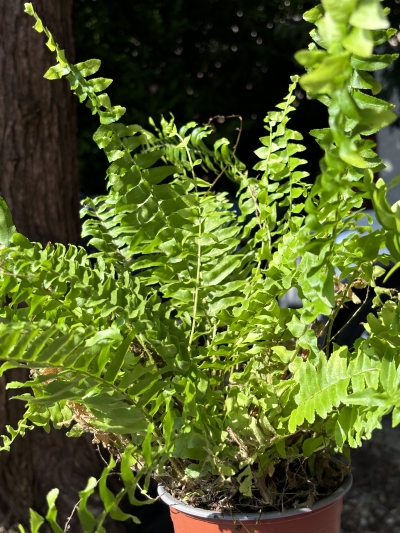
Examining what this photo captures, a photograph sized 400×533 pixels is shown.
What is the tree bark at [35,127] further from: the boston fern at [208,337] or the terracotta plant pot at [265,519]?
the terracotta plant pot at [265,519]

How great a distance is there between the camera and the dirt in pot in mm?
581

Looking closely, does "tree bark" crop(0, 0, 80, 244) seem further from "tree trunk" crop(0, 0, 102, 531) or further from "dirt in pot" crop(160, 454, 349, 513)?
"dirt in pot" crop(160, 454, 349, 513)

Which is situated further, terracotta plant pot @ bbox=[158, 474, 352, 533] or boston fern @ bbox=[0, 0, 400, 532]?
terracotta plant pot @ bbox=[158, 474, 352, 533]

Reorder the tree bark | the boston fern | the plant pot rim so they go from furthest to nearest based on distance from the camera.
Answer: the tree bark → the plant pot rim → the boston fern

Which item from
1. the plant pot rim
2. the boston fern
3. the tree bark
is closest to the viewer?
the boston fern

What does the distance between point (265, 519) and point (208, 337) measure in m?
0.22

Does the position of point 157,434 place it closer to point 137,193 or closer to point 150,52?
point 137,193

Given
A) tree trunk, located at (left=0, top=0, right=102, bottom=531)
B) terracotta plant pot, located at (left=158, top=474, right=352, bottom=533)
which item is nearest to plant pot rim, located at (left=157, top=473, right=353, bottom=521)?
Result: terracotta plant pot, located at (left=158, top=474, right=352, bottom=533)

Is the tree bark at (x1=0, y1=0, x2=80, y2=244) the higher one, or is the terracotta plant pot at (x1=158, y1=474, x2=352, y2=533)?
the tree bark at (x1=0, y1=0, x2=80, y2=244)

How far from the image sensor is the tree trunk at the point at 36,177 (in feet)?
3.57

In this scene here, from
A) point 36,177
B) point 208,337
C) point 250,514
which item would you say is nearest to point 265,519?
point 250,514

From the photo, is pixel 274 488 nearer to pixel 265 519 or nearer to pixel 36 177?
pixel 265 519

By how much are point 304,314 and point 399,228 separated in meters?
0.17

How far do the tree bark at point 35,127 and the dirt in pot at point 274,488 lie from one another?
0.69 m
